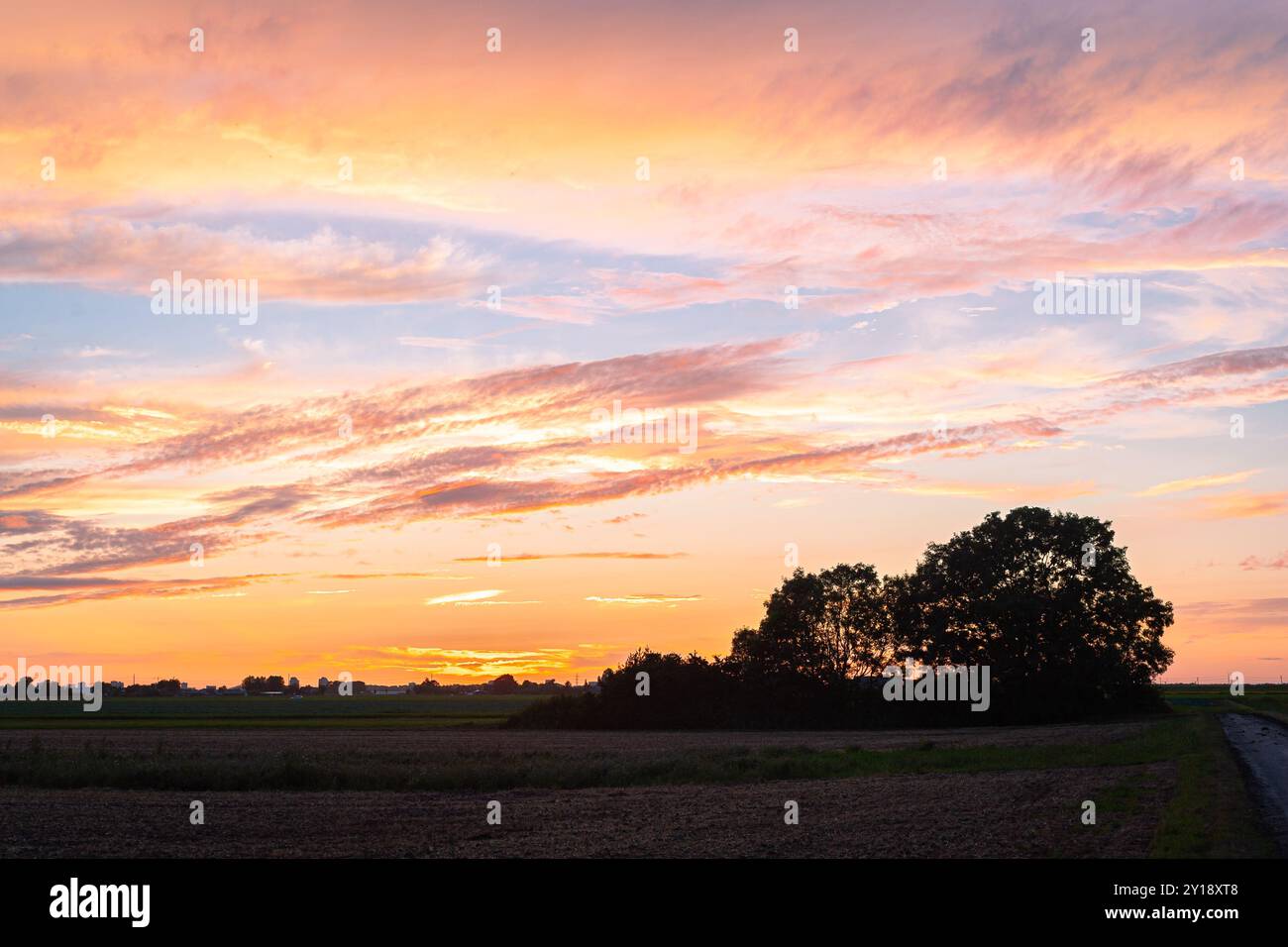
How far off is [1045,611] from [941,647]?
29.0 ft

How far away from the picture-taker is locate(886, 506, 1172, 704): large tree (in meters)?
84.1

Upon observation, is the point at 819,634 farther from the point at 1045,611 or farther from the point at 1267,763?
the point at 1267,763

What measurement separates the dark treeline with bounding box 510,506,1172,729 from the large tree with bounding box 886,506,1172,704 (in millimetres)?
96

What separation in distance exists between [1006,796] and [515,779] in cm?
1636

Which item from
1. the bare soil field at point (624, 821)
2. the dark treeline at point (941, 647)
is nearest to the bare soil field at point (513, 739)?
the dark treeline at point (941, 647)

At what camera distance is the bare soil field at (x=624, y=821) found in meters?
20.4

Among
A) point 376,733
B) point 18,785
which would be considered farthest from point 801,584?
point 18,785

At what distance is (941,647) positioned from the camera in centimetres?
9025

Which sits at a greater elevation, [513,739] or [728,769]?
[728,769]

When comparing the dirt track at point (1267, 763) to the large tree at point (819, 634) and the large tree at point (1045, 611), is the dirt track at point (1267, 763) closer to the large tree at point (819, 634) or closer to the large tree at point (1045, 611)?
the large tree at point (1045, 611)

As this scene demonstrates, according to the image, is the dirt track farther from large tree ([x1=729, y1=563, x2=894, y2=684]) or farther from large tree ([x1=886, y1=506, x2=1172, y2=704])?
large tree ([x1=729, y1=563, x2=894, y2=684])

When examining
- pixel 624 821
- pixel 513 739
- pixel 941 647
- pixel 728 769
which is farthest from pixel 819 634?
pixel 624 821
